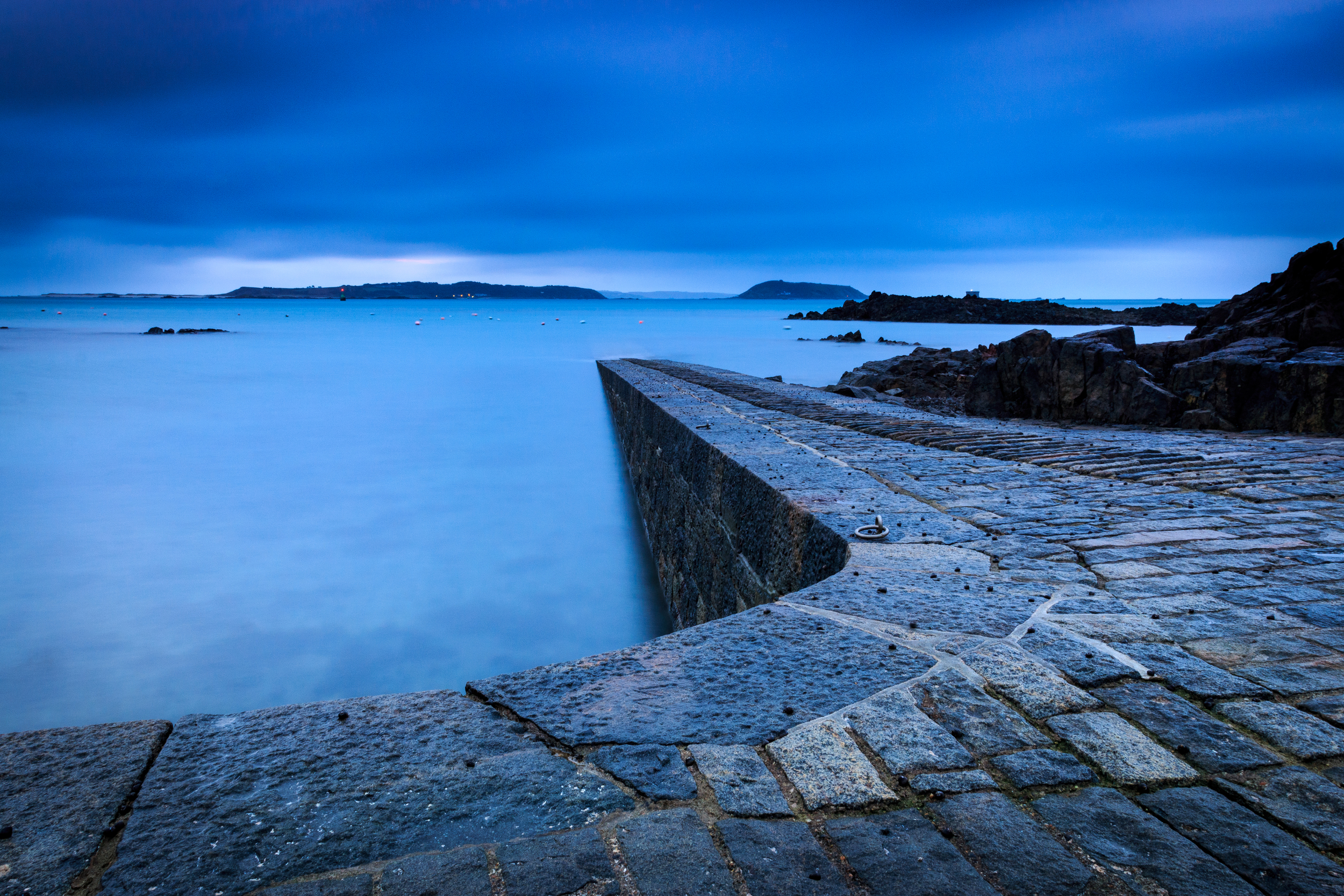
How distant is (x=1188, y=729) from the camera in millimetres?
1844

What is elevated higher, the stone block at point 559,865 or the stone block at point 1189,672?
the stone block at point 1189,672

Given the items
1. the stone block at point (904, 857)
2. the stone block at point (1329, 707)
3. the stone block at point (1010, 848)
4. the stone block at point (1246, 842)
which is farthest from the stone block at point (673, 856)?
the stone block at point (1329, 707)

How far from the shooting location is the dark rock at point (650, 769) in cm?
165

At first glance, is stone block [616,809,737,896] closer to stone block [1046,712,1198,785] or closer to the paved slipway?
the paved slipway

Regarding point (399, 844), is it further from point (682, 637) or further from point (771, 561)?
point (771, 561)

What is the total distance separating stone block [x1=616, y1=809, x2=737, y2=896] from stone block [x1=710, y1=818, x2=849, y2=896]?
42mm

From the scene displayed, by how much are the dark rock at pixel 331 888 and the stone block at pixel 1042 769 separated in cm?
118

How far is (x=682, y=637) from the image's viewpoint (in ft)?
8.53

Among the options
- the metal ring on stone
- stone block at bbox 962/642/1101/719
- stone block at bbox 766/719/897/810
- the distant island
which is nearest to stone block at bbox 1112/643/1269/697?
stone block at bbox 962/642/1101/719

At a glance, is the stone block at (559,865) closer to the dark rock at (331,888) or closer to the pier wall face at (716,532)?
the dark rock at (331,888)

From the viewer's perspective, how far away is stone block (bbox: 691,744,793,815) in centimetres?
159

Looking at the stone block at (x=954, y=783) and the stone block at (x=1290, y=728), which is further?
the stone block at (x=1290, y=728)

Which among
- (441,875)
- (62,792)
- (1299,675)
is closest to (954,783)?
(441,875)

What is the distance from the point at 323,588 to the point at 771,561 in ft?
16.4
